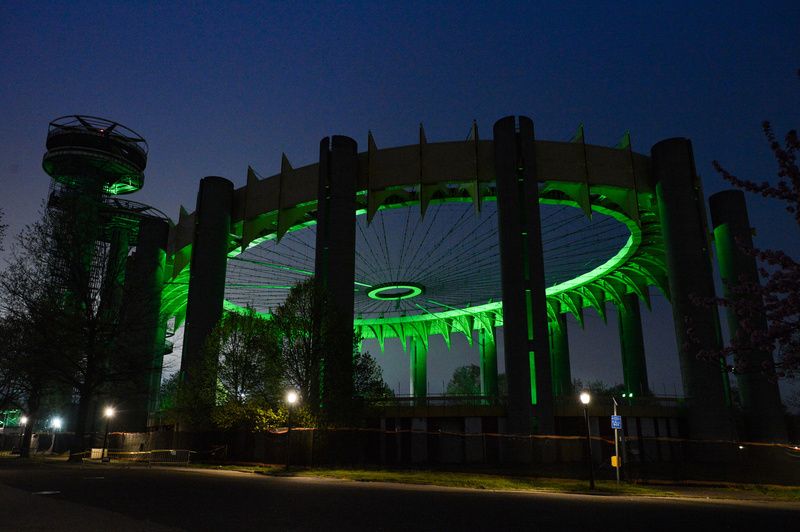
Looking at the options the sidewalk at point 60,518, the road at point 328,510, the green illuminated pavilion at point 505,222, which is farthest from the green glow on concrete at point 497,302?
the sidewalk at point 60,518

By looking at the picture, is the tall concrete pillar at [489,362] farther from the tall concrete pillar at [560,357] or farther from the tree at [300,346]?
the tree at [300,346]

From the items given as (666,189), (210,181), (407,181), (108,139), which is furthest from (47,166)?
(666,189)

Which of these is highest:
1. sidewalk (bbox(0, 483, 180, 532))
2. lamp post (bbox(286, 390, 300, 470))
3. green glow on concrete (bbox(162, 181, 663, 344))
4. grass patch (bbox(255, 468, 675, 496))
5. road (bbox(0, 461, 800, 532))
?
green glow on concrete (bbox(162, 181, 663, 344))

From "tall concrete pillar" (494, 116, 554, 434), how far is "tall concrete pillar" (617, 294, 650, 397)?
29.7 meters

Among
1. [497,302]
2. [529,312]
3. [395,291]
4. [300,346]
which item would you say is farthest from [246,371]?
[497,302]

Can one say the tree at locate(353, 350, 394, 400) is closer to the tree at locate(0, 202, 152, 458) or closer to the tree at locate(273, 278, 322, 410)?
the tree at locate(273, 278, 322, 410)

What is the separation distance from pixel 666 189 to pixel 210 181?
44.3 metres

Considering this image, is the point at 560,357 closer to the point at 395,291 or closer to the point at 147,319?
the point at 395,291

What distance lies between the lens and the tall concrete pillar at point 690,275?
143 ft

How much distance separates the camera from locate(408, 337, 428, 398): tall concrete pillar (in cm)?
9019

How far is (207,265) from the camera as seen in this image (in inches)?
2141

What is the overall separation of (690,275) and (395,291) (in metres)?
31.0

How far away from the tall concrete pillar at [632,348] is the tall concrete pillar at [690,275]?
67.0 ft

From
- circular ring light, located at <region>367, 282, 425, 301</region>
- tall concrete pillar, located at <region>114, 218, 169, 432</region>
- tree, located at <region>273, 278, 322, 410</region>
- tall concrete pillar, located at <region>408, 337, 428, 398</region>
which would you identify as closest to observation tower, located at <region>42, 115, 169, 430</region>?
tall concrete pillar, located at <region>114, 218, 169, 432</region>
